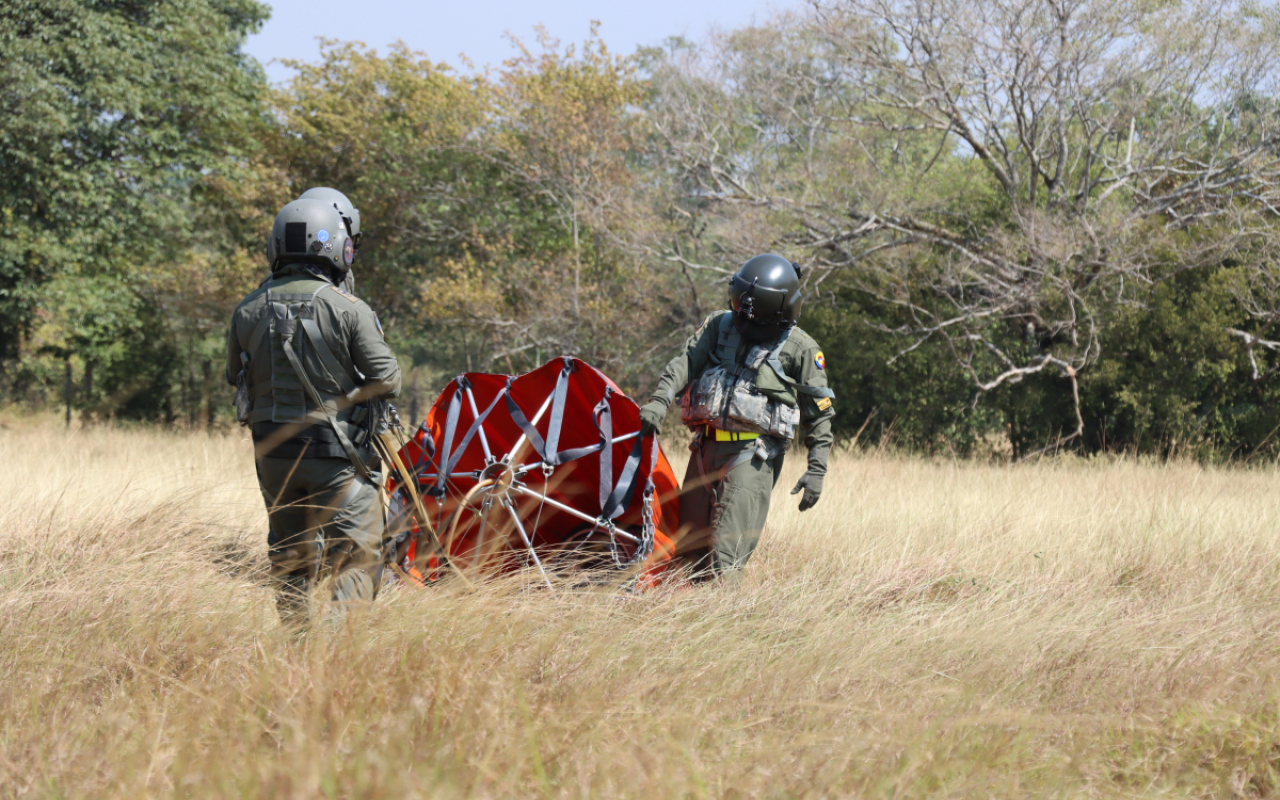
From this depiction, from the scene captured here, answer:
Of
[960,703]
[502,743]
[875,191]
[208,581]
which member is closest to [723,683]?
[960,703]

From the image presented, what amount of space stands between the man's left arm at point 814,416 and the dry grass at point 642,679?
0.47 m

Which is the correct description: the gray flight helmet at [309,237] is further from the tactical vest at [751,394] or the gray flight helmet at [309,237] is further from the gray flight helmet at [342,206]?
the tactical vest at [751,394]

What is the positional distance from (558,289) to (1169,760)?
14.4m

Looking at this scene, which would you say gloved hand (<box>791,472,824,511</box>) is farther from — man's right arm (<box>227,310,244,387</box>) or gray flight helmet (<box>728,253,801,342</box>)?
man's right arm (<box>227,310,244,387</box>)

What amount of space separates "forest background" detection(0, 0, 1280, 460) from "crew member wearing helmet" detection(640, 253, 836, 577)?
652 cm

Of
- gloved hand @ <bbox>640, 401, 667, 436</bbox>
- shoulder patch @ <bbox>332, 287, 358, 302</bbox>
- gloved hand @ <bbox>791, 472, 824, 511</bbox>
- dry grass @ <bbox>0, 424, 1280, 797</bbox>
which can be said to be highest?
shoulder patch @ <bbox>332, 287, 358, 302</bbox>

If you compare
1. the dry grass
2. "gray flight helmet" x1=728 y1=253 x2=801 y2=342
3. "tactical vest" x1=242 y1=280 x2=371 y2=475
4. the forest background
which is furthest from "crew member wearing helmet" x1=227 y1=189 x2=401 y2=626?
the forest background

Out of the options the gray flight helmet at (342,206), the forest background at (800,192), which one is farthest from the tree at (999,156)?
the gray flight helmet at (342,206)

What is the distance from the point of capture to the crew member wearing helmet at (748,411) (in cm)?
463

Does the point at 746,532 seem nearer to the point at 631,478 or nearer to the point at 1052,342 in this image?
the point at 631,478

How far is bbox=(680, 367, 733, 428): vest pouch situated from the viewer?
4691 mm

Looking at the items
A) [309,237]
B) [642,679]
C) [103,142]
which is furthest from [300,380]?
[103,142]

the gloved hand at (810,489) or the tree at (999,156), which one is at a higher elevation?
the tree at (999,156)

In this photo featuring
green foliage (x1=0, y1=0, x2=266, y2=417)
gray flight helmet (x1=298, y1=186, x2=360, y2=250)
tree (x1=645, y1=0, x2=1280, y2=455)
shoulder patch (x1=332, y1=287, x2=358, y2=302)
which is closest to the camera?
shoulder patch (x1=332, y1=287, x2=358, y2=302)
